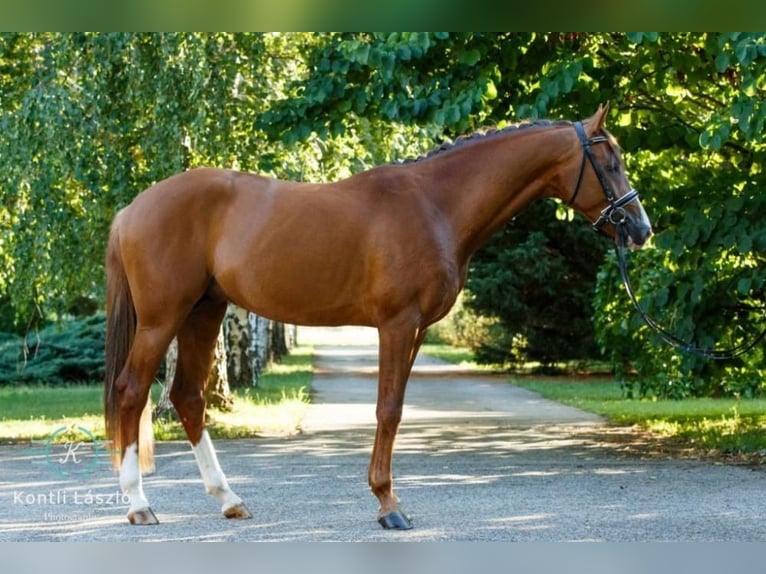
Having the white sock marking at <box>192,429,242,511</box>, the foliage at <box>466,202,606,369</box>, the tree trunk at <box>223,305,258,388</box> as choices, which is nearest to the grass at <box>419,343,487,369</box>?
the foliage at <box>466,202,606,369</box>

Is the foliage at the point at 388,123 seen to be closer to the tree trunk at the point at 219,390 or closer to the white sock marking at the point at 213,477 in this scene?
the tree trunk at the point at 219,390

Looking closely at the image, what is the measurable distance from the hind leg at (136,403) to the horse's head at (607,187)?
8.68ft

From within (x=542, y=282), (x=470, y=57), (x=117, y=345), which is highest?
(x=470, y=57)

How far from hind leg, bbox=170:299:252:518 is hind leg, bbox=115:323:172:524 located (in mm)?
310

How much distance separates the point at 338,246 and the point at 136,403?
4.97 feet

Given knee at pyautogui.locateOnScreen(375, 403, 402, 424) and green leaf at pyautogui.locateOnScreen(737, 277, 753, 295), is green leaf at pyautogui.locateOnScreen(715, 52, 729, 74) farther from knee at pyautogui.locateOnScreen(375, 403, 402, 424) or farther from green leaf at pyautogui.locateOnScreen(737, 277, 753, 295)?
knee at pyautogui.locateOnScreen(375, 403, 402, 424)

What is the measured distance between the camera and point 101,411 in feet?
54.1

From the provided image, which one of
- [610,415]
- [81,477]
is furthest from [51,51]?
[610,415]

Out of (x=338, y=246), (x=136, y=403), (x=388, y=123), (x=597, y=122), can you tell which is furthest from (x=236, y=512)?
(x=388, y=123)

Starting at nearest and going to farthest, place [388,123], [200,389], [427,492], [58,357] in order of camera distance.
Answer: [200,389] < [427,492] < [388,123] < [58,357]

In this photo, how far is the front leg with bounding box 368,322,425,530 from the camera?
702cm

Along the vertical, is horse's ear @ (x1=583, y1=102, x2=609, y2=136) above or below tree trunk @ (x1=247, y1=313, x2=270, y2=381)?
above

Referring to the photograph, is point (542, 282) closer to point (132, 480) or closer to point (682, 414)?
point (682, 414)

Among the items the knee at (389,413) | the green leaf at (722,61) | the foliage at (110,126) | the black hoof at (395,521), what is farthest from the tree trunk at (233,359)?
the green leaf at (722,61)
